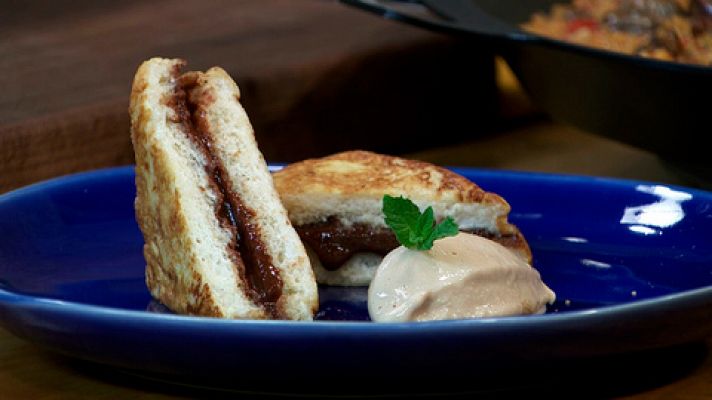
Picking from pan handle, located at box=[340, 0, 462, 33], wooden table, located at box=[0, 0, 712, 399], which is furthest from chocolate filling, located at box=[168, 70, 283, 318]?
wooden table, located at box=[0, 0, 712, 399]

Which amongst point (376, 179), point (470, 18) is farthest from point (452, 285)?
point (470, 18)

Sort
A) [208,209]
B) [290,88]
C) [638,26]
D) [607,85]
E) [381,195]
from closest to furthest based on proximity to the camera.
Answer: [208,209] → [381,195] → [607,85] → [638,26] → [290,88]

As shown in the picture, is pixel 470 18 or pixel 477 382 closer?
pixel 477 382

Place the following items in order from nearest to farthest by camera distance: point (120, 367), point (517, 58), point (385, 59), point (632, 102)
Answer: point (120, 367) < point (632, 102) < point (517, 58) < point (385, 59)

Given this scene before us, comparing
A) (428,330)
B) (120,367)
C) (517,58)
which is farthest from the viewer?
(517,58)

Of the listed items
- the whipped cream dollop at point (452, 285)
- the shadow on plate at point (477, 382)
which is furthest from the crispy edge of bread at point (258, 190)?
the shadow on plate at point (477, 382)

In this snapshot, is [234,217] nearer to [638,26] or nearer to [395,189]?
[395,189]

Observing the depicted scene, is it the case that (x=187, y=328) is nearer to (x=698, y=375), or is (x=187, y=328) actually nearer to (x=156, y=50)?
(x=698, y=375)

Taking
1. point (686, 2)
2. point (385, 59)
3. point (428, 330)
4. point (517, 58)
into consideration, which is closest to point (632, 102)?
point (517, 58)

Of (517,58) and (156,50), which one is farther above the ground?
(517,58)
